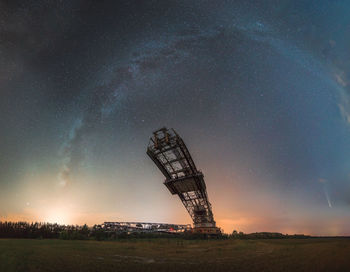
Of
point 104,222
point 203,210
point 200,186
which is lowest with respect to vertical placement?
point 104,222

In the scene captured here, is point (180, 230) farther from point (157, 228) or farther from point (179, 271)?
point (179, 271)

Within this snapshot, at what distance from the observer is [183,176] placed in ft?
98.2

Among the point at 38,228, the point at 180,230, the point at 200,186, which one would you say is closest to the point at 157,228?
the point at 180,230

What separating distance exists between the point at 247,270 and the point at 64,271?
6353 mm

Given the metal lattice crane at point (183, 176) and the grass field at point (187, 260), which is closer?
the grass field at point (187, 260)

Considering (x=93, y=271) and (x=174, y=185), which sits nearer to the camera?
(x=93, y=271)

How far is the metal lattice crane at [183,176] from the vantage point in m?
27.5

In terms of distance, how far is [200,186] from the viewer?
29.7 m

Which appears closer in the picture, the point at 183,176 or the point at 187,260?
the point at 187,260

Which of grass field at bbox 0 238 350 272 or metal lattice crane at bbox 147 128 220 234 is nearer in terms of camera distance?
grass field at bbox 0 238 350 272

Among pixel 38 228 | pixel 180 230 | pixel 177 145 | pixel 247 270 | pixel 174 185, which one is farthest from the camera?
pixel 180 230

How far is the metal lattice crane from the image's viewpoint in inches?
1084

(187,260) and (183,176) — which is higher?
(183,176)

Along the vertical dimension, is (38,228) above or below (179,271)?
below
